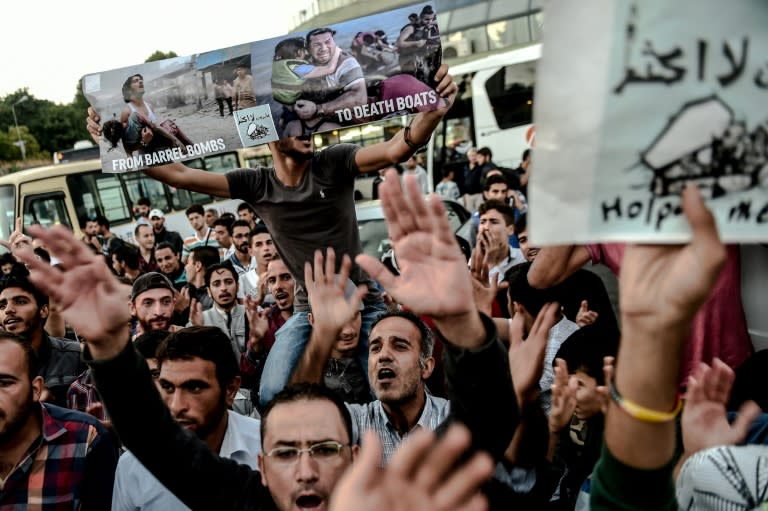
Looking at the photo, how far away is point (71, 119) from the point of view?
5847cm

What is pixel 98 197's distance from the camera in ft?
44.9

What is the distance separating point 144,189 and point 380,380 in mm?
12666

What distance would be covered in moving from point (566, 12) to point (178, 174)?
2.45 meters

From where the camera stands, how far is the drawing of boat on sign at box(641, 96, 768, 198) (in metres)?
1.16

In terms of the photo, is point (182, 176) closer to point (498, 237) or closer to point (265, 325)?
point (265, 325)

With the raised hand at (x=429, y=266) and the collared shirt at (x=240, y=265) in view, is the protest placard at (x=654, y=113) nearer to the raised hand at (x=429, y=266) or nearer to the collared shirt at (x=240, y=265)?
the raised hand at (x=429, y=266)

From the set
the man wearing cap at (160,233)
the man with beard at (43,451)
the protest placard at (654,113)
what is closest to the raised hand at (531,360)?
the protest placard at (654,113)

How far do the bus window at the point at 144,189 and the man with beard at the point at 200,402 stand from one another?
463 inches

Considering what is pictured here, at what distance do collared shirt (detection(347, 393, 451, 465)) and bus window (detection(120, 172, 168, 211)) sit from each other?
1206 cm

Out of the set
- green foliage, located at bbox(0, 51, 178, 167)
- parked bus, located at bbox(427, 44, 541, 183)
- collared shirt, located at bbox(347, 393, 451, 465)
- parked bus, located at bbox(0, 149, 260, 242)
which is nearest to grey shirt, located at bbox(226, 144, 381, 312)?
collared shirt, located at bbox(347, 393, 451, 465)

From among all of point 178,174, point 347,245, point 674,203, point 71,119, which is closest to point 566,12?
point 674,203

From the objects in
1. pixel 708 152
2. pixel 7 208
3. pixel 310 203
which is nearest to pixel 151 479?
pixel 310 203

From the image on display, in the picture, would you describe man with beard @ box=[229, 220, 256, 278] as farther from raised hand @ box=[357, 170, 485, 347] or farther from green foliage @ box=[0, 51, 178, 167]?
green foliage @ box=[0, 51, 178, 167]

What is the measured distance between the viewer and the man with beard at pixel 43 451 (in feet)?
8.46
